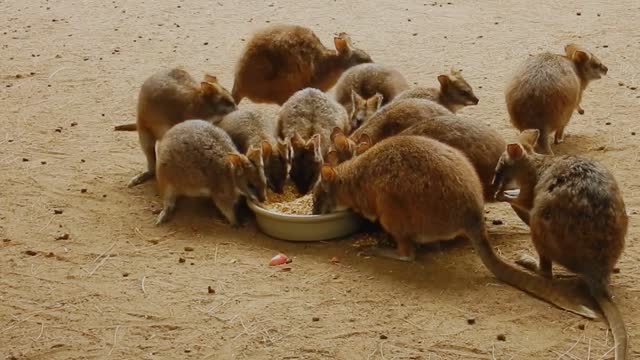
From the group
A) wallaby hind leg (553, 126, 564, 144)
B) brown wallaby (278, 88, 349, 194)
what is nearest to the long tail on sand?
brown wallaby (278, 88, 349, 194)

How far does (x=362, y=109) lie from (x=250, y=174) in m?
1.33

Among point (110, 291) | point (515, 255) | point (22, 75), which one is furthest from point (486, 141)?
point (22, 75)

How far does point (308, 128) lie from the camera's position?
644cm

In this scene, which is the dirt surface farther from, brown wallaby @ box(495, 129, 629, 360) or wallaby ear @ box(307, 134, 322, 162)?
wallaby ear @ box(307, 134, 322, 162)

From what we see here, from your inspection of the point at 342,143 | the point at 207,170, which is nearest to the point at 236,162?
the point at 207,170

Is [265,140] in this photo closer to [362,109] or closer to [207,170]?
[207,170]

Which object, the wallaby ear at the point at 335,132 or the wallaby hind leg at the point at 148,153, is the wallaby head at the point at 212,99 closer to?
the wallaby hind leg at the point at 148,153

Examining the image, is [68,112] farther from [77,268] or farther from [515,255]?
[515,255]

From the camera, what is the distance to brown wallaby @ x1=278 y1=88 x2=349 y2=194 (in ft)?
19.9

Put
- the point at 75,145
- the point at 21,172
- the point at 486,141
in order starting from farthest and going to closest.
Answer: the point at 75,145 < the point at 21,172 < the point at 486,141

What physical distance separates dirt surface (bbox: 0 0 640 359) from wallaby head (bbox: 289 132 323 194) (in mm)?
534

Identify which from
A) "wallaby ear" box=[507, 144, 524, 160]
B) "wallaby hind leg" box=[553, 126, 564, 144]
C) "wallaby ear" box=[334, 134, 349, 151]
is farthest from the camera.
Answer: "wallaby hind leg" box=[553, 126, 564, 144]

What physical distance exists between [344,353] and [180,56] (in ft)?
18.4

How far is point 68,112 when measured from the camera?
26.2 ft
